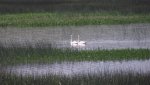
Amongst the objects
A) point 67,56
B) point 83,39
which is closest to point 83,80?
point 67,56

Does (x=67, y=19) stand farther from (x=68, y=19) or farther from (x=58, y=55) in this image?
(x=58, y=55)

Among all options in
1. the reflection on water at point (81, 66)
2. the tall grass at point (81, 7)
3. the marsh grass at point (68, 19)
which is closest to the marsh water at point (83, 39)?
the reflection on water at point (81, 66)

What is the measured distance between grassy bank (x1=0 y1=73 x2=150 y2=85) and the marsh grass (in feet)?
74.9

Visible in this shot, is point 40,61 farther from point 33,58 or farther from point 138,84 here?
point 138,84

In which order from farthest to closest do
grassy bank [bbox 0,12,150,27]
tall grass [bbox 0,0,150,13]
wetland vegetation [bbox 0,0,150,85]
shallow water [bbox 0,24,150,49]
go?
tall grass [bbox 0,0,150,13] → grassy bank [bbox 0,12,150,27] → shallow water [bbox 0,24,150,49] → wetland vegetation [bbox 0,0,150,85]

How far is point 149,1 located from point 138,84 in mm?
45100

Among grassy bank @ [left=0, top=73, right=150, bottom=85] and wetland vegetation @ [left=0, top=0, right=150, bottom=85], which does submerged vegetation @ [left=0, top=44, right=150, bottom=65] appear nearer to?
wetland vegetation @ [left=0, top=0, right=150, bottom=85]

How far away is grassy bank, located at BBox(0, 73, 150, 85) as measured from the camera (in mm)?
13785

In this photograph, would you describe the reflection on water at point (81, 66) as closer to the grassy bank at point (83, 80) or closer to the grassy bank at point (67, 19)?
the grassy bank at point (83, 80)

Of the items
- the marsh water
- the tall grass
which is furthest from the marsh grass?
the tall grass

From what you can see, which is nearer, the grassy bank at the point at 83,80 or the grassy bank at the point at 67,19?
the grassy bank at the point at 83,80

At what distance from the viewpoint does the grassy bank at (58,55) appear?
19.5 meters

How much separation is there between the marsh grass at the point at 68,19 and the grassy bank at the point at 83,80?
74.9 ft

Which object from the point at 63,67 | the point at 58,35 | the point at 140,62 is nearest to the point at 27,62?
the point at 63,67
